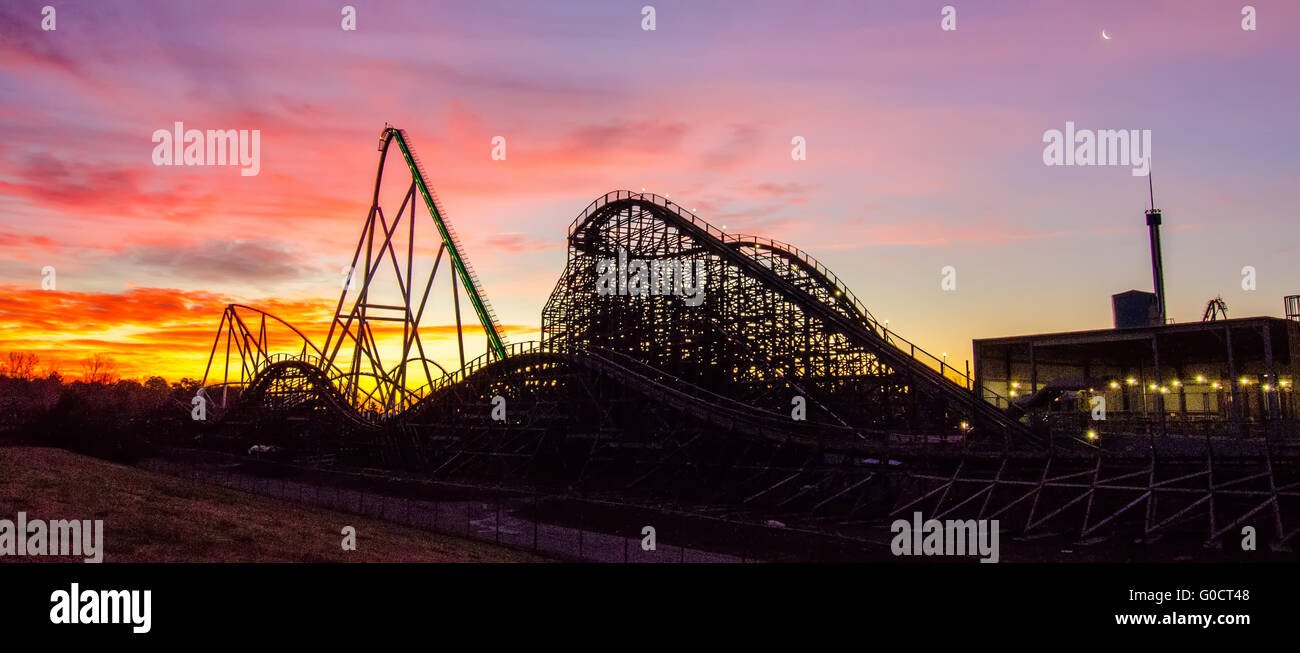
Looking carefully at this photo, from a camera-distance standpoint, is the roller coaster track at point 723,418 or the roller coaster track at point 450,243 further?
the roller coaster track at point 450,243

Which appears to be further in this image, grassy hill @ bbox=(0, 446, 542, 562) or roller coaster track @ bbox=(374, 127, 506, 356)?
roller coaster track @ bbox=(374, 127, 506, 356)

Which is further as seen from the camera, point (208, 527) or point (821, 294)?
point (821, 294)

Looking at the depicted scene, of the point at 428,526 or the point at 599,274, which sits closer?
the point at 428,526

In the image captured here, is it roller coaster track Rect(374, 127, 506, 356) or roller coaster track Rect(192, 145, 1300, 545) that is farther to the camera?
roller coaster track Rect(374, 127, 506, 356)

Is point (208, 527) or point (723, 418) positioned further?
point (723, 418)

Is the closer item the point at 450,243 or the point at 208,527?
the point at 208,527
